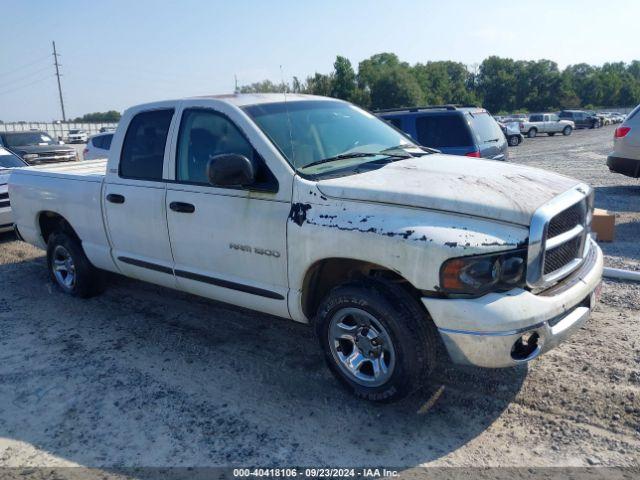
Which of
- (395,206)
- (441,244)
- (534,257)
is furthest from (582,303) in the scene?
(395,206)

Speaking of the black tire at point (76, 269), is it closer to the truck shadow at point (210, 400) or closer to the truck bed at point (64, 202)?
the truck bed at point (64, 202)

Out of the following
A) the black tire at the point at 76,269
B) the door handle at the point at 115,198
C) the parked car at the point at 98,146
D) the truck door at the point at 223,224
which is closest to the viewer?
the truck door at the point at 223,224

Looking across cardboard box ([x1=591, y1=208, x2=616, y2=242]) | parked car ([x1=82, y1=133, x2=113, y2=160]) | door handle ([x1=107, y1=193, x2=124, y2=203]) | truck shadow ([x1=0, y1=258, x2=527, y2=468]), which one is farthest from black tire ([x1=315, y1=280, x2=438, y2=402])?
parked car ([x1=82, y1=133, x2=113, y2=160])

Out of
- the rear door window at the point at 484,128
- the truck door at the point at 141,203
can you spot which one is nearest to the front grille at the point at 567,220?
the truck door at the point at 141,203

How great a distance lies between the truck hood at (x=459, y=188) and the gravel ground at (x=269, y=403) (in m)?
1.29

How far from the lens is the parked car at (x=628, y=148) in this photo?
9.98 m

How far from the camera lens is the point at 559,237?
10.5 ft

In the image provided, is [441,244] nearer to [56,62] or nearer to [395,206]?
[395,206]

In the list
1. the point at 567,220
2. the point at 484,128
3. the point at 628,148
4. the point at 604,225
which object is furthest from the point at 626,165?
the point at 567,220

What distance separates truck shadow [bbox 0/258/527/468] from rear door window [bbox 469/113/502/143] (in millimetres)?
6176

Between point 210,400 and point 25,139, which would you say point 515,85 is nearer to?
point 25,139

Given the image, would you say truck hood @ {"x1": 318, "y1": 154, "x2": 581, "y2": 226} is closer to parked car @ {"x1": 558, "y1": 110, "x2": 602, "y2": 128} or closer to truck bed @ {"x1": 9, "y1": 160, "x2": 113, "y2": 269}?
truck bed @ {"x1": 9, "y1": 160, "x2": 113, "y2": 269}

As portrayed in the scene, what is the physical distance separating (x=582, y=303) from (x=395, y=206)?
4.53 feet

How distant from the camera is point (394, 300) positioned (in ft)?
10.6
